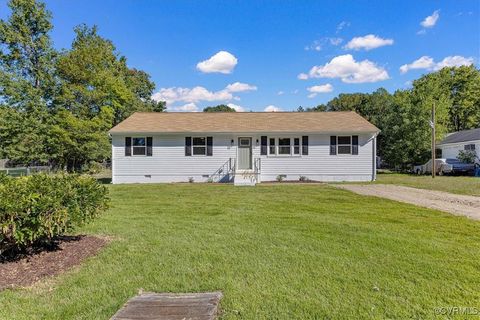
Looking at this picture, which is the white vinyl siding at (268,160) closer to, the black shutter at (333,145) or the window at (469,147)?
the black shutter at (333,145)

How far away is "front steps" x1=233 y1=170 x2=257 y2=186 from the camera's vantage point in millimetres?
16156

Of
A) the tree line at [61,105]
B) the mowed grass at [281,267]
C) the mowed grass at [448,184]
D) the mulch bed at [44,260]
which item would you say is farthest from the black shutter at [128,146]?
the mowed grass at [448,184]

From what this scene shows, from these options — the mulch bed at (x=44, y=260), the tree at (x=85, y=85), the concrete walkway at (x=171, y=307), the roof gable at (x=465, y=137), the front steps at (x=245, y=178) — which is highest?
the tree at (x=85, y=85)

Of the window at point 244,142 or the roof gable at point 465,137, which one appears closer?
the window at point 244,142

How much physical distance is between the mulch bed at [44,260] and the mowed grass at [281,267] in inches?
9.4

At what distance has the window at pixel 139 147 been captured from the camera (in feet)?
58.5

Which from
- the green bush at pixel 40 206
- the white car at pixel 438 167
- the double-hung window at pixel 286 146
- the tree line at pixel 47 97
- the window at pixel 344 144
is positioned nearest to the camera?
the green bush at pixel 40 206

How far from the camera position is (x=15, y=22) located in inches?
990

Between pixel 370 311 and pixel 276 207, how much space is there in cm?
596

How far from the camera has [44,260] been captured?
4441mm

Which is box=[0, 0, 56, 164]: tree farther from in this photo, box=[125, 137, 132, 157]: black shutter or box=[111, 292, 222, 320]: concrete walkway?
box=[111, 292, 222, 320]: concrete walkway

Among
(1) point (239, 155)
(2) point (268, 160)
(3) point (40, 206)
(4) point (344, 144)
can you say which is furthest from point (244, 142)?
(3) point (40, 206)

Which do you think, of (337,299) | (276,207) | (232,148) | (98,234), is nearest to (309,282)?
(337,299)

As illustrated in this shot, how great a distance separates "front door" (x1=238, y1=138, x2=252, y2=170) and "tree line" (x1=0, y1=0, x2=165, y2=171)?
12330mm
